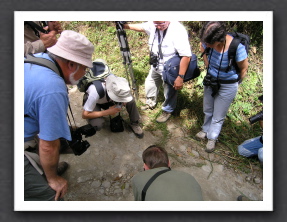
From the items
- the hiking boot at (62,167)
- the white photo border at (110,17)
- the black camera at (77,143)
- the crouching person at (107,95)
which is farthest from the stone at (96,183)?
the white photo border at (110,17)

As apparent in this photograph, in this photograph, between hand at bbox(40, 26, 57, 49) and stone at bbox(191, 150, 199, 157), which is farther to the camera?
stone at bbox(191, 150, 199, 157)

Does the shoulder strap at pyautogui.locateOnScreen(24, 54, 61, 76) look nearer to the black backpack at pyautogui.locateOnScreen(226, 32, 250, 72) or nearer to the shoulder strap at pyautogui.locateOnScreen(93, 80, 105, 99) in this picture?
the shoulder strap at pyautogui.locateOnScreen(93, 80, 105, 99)

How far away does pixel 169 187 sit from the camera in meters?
1.69

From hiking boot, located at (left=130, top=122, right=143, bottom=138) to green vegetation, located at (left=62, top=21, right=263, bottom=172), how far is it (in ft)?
0.77

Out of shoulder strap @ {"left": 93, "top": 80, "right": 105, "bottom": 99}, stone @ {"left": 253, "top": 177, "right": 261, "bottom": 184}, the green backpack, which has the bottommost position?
stone @ {"left": 253, "top": 177, "right": 261, "bottom": 184}

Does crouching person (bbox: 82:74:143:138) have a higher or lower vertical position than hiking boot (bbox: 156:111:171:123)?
higher

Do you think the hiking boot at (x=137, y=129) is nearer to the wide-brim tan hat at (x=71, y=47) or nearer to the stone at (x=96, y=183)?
the stone at (x=96, y=183)

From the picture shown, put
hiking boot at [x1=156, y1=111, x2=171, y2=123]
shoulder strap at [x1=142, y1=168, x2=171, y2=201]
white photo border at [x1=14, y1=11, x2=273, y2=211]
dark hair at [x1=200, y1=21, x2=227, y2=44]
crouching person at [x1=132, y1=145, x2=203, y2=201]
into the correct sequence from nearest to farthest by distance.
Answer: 1. white photo border at [x1=14, y1=11, x2=273, y2=211]
2. crouching person at [x1=132, y1=145, x2=203, y2=201]
3. shoulder strap at [x1=142, y1=168, x2=171, y2=201]
4. dark hair at [x1=200, y1=21, x2=227, y2=44]
5. hiking boot at [x1=156, y1=111, x2=171, y2=123]

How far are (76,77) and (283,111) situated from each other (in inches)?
59.7

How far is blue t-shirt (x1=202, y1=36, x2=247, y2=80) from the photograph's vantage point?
2.32 metres

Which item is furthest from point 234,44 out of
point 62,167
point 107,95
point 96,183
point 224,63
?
point 62,167

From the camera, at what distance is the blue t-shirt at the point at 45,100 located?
151cm

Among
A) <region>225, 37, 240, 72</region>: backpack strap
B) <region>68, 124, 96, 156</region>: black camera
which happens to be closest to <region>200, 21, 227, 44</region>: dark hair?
<region>225, 37, 240, 72</region>: backpack strap
